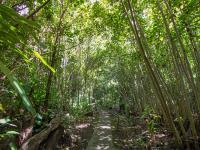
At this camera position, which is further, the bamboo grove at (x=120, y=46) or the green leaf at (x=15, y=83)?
the bamboo grove at (x=120, y=46)

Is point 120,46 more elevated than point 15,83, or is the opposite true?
point 120,46

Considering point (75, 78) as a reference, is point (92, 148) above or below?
below

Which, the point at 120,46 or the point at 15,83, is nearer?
the point at 15,83

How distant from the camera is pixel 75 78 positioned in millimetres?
21781

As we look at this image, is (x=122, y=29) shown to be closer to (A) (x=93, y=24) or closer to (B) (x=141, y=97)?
(A) (x=93, y=24)

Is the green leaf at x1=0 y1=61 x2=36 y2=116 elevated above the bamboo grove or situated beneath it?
situated beneath

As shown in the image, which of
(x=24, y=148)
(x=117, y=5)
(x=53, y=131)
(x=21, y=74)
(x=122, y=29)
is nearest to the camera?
(x=24, y=148)

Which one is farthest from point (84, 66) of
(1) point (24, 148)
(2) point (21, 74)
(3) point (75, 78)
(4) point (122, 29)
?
(1) point (24, 148)

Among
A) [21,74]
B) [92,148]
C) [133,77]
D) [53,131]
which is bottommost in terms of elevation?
[92,148]

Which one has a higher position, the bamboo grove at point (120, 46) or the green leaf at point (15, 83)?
the bamboo grove at point (120, 46)

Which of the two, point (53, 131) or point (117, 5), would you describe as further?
point (117, 5)

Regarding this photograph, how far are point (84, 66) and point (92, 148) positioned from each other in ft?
45.6

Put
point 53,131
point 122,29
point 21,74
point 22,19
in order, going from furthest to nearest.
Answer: point 122,29 < point 21,74 < point 53,131 < point 22,19

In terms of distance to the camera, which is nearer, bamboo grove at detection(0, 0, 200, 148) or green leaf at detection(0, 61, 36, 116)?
green leaf at detection(0, 61, 36, 116)
